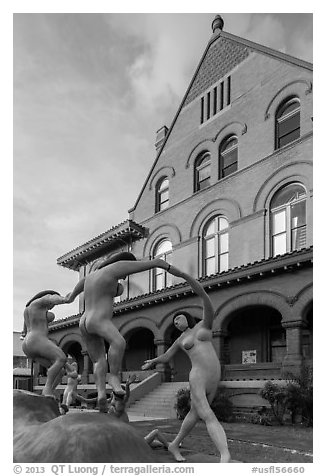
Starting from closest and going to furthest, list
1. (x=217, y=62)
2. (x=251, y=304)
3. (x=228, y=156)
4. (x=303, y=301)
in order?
(x=303, y=301) → (x=251, y=304) → (x=228, y=156) → (x=217, y=62)

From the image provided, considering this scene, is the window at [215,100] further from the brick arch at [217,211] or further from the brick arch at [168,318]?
the brick arch at [168,318]

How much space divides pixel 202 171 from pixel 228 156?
174 cm

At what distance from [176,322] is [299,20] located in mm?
4879

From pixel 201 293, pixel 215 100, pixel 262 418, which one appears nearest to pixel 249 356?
pixel 262 418

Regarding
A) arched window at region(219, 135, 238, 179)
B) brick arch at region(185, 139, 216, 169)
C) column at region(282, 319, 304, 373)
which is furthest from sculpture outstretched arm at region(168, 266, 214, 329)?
brick arch at region(185, 139, 216, 169)

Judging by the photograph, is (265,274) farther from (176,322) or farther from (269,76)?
(176,322)

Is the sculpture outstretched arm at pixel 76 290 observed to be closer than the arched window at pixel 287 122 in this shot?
Yes

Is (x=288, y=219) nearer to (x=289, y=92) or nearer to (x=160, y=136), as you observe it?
(x=289, y=92)

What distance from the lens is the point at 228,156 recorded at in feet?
71.2

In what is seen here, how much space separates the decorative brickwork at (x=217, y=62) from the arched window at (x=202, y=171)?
330 cm

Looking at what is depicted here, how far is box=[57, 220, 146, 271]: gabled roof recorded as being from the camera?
24.9m

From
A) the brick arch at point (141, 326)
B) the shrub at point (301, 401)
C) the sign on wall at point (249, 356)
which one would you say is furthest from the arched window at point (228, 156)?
the shrub at point (301, 401)

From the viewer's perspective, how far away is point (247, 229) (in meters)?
19.4

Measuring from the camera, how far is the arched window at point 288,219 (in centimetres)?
1769
